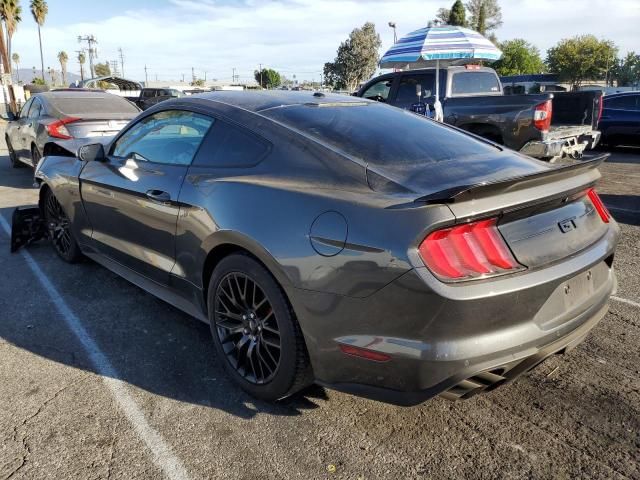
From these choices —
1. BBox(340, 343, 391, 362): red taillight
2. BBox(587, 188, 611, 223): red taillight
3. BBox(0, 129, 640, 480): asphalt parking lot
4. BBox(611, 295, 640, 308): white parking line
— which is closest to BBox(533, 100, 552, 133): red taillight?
BBox(611, 295, 640, 308): white parking line

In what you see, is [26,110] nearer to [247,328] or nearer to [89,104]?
[89,104]

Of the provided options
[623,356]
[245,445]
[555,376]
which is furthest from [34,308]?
[623,356]

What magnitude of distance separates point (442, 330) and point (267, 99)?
6.44 ft

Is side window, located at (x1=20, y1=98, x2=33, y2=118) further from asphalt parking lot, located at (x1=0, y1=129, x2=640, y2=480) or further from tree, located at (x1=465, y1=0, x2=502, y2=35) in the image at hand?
tree, located at (x1=465, y1=0, x2=502, y2=35)

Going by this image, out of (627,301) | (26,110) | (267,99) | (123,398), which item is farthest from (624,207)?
(26,110)

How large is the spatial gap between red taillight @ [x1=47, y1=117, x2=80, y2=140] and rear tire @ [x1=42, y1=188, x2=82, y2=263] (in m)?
3.35

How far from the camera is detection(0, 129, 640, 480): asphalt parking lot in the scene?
7.63ft

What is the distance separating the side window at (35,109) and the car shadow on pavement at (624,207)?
29.6ft

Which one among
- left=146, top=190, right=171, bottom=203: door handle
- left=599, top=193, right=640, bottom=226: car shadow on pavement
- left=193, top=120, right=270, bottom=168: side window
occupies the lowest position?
left=599, top=193, right=640, bottom=226: car shadow on pavement

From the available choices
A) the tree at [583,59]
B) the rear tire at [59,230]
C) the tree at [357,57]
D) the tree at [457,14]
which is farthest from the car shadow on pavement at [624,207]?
the tree at [583,59]

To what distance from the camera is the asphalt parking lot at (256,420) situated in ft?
7.63

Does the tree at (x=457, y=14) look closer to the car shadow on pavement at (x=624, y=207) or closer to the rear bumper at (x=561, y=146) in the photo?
the rear bumper at (x=561, y=146)

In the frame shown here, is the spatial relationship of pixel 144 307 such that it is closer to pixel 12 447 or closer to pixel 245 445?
pixel 12 447

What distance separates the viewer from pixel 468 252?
6.88 ft
